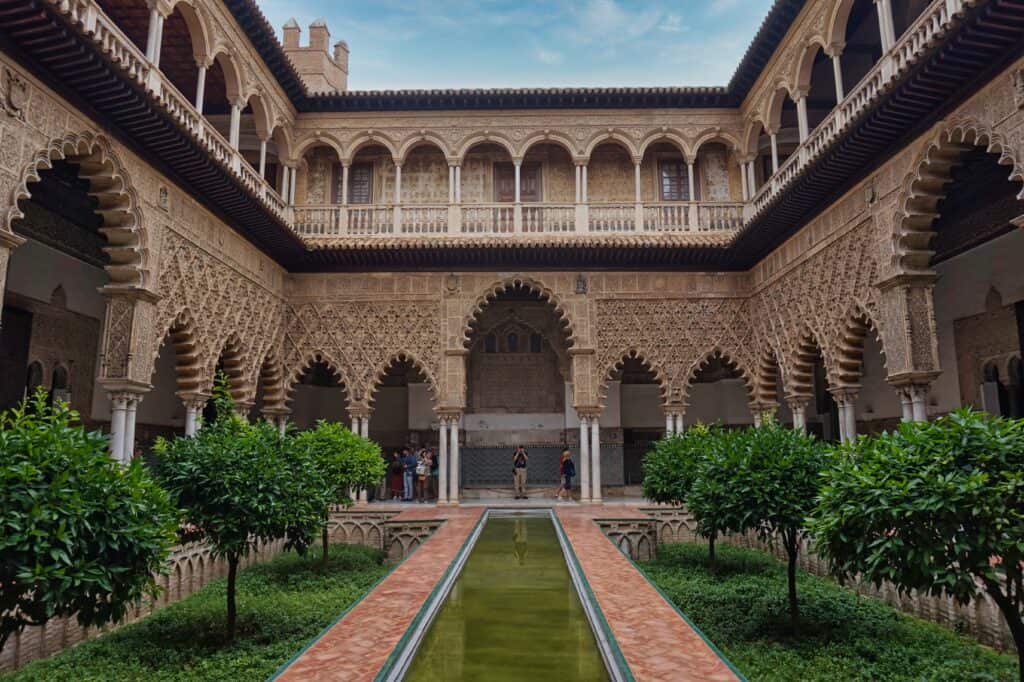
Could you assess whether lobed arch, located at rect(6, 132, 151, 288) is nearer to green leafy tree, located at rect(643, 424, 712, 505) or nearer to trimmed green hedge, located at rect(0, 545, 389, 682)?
trimmed green hedge, located at rect(0, 545, 389, 682)

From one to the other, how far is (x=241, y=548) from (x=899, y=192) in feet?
27.3

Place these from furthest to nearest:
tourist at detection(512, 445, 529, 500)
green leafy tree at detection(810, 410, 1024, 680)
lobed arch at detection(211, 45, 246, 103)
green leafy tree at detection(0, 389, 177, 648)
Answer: tourist at detection(512, 445, 529, 500) → lobed arch at detection(211, 45, 246, 103) → green leafy tree at detection(810, 410, 1024, 680) → green leafy tree at detection(0, 389, 177, 648)

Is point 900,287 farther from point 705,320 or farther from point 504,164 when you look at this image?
point 504,164

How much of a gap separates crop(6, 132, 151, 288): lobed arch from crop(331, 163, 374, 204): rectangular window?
6.75m

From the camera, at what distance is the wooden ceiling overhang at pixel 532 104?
641cm

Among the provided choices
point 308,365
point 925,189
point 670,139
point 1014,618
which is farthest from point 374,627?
point 670,139

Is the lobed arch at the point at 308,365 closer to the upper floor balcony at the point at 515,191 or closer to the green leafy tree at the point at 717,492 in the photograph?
the upper floor balcony at the point at 515,191

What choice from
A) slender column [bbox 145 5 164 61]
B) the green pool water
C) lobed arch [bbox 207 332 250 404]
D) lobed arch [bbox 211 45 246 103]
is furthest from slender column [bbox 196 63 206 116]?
the green pool water

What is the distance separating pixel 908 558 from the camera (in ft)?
12.2

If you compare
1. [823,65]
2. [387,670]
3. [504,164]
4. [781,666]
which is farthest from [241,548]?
[823,65]

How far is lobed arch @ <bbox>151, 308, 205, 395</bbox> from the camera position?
32.7 ft

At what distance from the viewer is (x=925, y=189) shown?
27.0 feet

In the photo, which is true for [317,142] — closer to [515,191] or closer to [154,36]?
[515,191]

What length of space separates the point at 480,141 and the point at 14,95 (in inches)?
361
